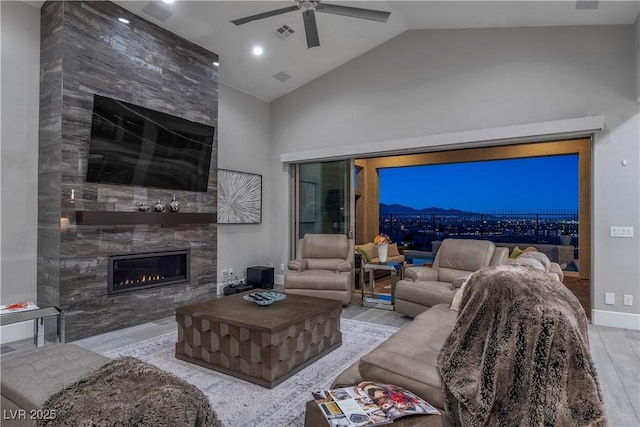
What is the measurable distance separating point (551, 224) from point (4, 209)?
29.6ft

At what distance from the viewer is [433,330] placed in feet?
7.93

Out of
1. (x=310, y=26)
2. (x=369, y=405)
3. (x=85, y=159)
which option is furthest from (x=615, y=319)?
(x=85, y=159)

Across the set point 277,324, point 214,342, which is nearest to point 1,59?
point 214,342

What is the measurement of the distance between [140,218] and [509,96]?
15.7 ft

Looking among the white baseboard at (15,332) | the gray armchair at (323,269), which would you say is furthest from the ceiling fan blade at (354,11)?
the white baseboard at (15,332)

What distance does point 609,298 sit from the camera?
13.3ft

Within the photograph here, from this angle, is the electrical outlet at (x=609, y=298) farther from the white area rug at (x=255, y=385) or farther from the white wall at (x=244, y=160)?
the white wall at (x=244, y=160)

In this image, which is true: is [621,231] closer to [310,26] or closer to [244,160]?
[310,26]

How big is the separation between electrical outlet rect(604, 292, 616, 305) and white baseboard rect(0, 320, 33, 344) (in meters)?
6.29

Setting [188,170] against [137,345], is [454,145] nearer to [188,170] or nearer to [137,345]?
[188,170]

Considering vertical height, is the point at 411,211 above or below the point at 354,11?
below

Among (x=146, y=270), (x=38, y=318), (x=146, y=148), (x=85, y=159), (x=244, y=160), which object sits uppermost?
(x=244, y=160)

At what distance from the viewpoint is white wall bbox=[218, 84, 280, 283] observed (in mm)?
5782

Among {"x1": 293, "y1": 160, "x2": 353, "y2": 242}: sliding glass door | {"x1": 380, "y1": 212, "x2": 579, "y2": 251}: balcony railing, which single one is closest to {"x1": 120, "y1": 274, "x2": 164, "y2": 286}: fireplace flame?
{"x1": 293, "y1": 160, "x2": 353, "y2": 242}: sliding glass door
